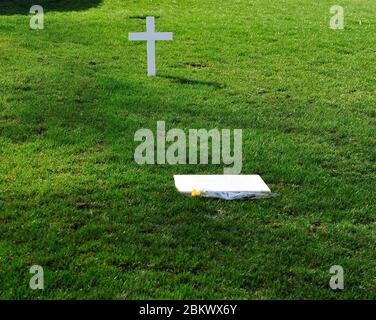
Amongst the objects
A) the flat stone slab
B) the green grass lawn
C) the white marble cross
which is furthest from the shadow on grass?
the flat stone slab

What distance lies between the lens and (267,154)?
757 cm

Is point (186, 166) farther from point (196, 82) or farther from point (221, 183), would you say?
point (196, 82)

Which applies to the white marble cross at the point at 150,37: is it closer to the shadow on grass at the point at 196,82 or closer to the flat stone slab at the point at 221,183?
the shadow on grass at the point at 196,82

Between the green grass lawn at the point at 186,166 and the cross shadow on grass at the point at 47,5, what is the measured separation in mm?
1953

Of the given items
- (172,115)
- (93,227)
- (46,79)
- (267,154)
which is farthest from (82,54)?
(93,227)

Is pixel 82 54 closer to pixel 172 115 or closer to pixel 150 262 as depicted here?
pixel 172 115

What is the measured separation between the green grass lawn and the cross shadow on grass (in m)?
1.95

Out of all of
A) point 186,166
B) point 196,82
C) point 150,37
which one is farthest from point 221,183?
point 150,37

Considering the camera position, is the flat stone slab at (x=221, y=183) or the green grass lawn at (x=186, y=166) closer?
the green grass lawn at (x=186, y=166)

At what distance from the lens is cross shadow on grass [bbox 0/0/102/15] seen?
16.3 meters

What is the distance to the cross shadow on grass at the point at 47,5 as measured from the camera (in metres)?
16.3

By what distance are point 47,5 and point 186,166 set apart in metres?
11.3

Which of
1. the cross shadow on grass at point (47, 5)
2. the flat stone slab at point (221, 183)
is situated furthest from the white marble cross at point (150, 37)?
the cross shadow on grass at point (47, 5)

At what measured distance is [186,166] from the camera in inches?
282
